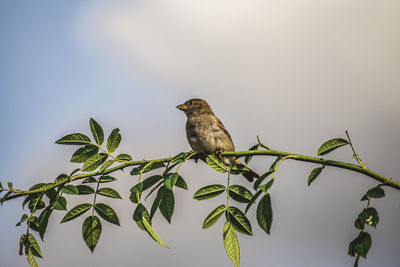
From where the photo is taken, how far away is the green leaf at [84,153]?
2617mm

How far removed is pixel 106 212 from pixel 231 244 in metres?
0.73

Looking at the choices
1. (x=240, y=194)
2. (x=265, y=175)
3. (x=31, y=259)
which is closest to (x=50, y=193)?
(x=31, y=259)

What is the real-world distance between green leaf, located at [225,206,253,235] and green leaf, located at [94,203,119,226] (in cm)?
60

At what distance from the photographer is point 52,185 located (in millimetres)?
2379

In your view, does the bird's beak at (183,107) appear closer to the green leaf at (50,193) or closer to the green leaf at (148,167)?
the green leaf at (50,193)

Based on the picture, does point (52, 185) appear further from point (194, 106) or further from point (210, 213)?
point (194, 106)

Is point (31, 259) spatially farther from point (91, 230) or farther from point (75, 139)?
point (75, 139)

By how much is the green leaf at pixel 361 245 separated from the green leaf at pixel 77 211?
131 centimetres

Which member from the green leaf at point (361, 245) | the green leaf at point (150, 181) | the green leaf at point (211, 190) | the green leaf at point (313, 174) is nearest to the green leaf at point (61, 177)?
the green leaf at point (150, 181)

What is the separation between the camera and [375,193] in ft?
6.07

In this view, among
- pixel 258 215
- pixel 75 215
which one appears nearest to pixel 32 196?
pixel 75 215

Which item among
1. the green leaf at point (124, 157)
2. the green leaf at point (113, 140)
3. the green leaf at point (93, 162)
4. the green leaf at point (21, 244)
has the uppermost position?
the green leaf at point (113, 140)

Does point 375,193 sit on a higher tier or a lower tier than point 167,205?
higher

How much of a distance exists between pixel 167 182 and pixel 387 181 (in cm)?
94
